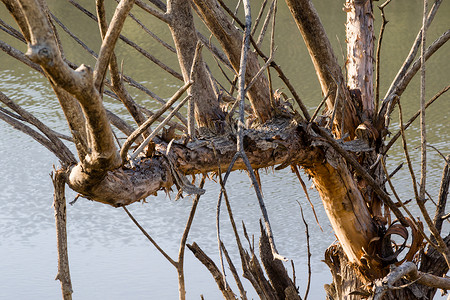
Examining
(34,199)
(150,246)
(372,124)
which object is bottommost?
(372,124)

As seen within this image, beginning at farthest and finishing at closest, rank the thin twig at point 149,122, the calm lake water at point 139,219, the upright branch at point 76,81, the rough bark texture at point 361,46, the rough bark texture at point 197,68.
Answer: the calm lake water at point 139,219 → the rough bark texture at point 361,46 → the rough bark texture at point 197,68 → the thin twig at point 149,122 → the upright branch at point 76,81

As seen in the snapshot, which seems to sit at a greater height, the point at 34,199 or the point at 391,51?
the point at 391,51

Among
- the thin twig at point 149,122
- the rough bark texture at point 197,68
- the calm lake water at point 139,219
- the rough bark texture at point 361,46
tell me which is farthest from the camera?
the calm lake water at point 139,219

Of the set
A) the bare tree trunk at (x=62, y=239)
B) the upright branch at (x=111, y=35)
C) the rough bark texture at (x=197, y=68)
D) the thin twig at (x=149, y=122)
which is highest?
the rough bark texture at (x=197, y=68)

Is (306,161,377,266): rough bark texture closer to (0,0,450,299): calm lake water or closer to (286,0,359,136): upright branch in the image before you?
(286,0,359,136): upright branch

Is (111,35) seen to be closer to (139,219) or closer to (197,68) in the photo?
(197,68)

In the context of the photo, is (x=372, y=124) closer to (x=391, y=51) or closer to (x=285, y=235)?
(x=285, y=235)

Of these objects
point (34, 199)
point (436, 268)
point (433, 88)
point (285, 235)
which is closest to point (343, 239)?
point (436, 268)

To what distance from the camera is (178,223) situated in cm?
196

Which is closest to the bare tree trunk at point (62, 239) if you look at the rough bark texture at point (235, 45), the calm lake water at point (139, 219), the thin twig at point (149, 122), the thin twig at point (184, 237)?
the thin twig at point (149, 122)

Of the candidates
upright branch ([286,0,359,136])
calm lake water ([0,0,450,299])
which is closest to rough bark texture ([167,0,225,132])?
upright branch ([286,0,359,136])

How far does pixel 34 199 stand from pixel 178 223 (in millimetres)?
652

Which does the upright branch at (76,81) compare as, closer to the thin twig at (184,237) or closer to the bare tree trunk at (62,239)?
the bare tree trunk at (62,239)

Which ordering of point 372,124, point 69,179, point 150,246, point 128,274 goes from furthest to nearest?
point 150,246, point 128,274, point 372,124, point 69,179
